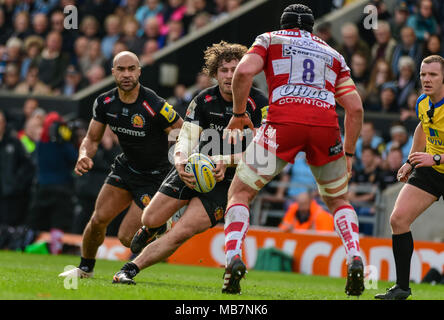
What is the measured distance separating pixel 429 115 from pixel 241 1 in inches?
497

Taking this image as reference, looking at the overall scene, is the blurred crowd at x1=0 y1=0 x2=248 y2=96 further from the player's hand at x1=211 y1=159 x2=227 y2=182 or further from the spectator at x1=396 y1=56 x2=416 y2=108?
the player's hand at x1=211 y1=159 x2=227 y2=182

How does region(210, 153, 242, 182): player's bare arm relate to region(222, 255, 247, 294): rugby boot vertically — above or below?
above

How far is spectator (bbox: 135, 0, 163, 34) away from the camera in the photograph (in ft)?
71.0

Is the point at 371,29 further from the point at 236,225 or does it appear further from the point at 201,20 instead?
the point at 236,225

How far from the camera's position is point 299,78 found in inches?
297

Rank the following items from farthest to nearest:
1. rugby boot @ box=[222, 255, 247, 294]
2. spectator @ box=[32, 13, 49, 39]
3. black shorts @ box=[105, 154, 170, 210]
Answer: spectator @ box=[32, 13, 49, 39], black shorts @ box=[105, 154, 170, 210], rugby boot @ box=[222, 255, 247, 294]

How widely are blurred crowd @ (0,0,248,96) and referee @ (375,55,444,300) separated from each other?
1186cm

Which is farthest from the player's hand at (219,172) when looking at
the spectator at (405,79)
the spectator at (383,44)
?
the spectator at (383,44)

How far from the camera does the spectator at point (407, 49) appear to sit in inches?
665

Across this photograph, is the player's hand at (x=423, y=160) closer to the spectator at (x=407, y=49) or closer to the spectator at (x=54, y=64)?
the spectator at (x=407, y=49)

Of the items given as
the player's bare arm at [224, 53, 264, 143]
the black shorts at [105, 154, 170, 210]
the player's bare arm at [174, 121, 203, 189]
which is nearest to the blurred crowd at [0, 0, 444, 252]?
the black shorts at [105, 154, 170, 210]
